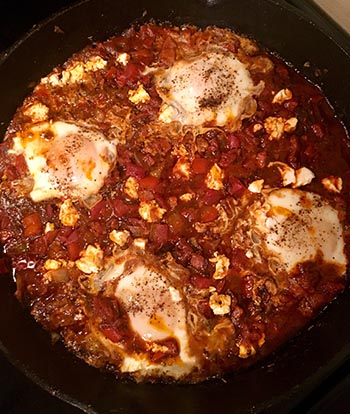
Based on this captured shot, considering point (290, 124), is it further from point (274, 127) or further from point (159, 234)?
point (159, 234)

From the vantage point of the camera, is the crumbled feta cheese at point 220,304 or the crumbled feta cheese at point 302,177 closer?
the crumbled feta cheese at point 220,304

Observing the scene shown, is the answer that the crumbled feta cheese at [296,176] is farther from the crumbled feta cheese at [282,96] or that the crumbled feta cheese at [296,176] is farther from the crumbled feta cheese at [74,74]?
the crumbled feta cheese at [74,74]

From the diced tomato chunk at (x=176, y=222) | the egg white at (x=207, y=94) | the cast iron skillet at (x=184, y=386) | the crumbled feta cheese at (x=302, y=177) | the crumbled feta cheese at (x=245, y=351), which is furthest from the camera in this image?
the egg white at (x=207, y=94)

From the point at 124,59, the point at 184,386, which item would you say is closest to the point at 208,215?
the point at 184,386

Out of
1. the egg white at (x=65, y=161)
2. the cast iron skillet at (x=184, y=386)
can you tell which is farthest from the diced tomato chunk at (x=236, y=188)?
the cast iron skillet at (x=184, y=386)

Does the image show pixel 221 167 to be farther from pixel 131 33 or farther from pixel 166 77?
pixel 131 33

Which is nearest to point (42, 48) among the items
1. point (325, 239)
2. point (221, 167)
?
point (221, 167)

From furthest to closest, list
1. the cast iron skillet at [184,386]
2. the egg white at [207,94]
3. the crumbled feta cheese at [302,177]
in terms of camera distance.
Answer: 1. the egg white at [207,94]
2. the crumbled feta cheese at [302,177]
3. the cast iron skillet at [184,386]
